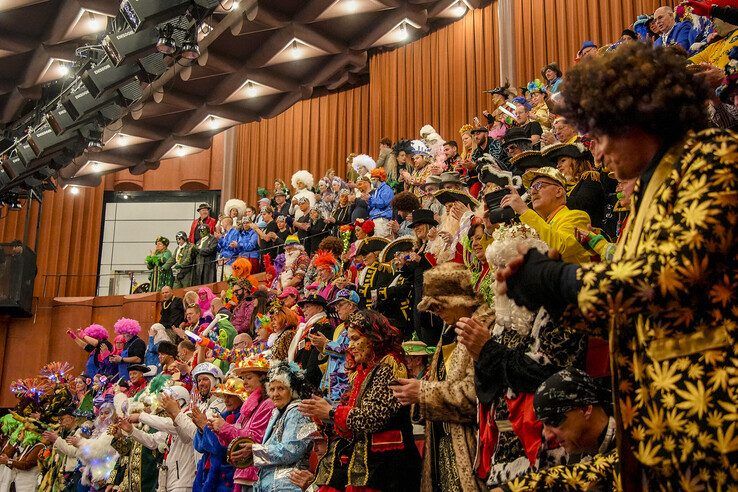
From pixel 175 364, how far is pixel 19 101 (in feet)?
22.7

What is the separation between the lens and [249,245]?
12.0 metres

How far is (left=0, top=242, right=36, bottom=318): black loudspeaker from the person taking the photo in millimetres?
13138

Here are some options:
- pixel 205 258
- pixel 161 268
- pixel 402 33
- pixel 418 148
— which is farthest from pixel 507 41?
pixel 161 268

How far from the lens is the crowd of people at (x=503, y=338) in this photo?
4.90 ft

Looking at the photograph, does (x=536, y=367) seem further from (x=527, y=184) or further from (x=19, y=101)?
(x=19, y=101)

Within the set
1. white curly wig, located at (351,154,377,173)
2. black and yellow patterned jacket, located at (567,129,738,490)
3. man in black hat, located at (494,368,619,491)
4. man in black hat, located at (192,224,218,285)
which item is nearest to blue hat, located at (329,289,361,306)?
man in black hat, located at (494,368,619,491)

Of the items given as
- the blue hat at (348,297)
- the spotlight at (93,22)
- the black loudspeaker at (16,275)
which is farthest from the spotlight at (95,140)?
the blue hat at (348,297)

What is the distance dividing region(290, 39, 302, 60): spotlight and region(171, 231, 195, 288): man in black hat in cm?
369

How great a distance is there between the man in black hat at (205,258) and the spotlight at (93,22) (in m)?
4.12

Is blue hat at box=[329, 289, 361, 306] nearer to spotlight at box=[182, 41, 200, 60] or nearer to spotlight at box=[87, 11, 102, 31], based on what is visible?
spotlight at box=[182, 41, 200, 60]

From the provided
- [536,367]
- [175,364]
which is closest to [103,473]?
[175,364]

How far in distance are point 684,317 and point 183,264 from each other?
12292mm

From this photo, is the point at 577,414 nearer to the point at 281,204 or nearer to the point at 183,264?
the point at 281,204

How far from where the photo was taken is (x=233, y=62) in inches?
471
